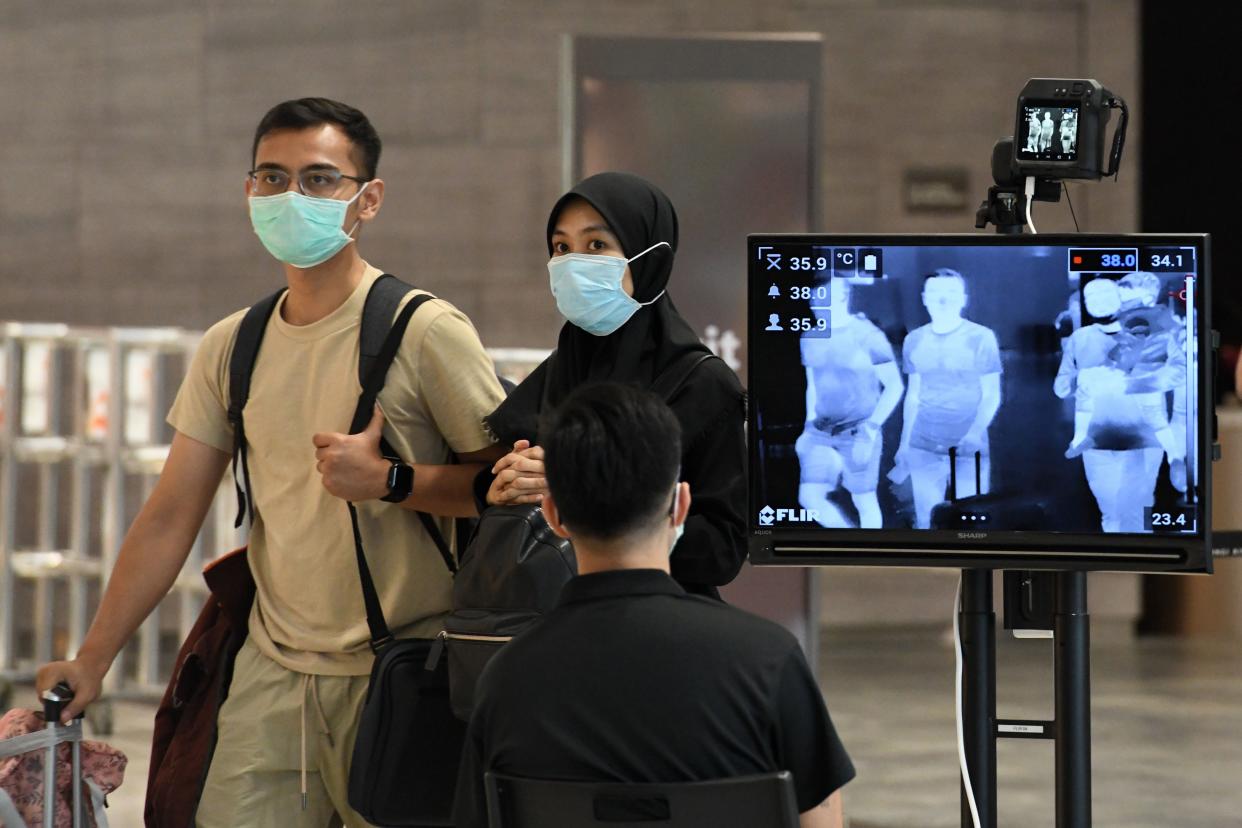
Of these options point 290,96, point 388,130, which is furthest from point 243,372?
point 290,96

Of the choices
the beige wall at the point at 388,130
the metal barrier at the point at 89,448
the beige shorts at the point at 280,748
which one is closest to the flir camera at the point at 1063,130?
the beige shorts at the point at 280,748

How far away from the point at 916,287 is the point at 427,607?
950mm

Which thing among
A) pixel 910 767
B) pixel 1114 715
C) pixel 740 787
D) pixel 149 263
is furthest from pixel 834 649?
pixel 740 787

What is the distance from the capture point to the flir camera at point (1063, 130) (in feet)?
10.1

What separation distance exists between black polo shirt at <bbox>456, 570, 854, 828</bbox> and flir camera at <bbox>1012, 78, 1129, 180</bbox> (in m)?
1.44

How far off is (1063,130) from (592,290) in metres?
0.93

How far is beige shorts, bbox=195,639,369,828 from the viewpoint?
9.45ft

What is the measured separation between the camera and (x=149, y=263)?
894 centimetres

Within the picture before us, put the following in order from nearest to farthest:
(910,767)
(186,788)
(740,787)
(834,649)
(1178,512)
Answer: (740,787), (1178,512), (186,788), (910,767), (834,649)

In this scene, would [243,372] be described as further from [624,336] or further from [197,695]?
[624,336]

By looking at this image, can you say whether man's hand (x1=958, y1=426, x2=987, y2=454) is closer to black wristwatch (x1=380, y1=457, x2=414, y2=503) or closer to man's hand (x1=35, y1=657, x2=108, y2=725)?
black wristwatch (x1=380, y1=457, x2=414, y2=503)

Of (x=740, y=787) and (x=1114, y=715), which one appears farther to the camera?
(x=1114, y=715)

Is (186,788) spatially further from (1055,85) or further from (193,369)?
(1055,85)

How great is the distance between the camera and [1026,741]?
6625 millimetres
